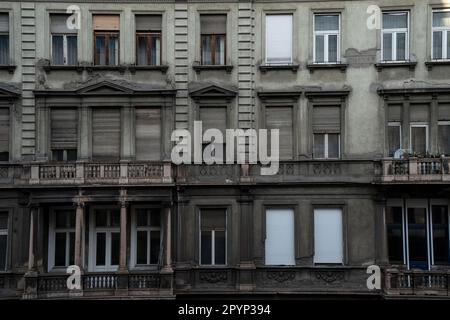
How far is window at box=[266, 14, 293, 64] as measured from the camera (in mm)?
19462

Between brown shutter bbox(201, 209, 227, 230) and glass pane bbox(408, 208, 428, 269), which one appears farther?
brown shutter bbox(201, 209, 227, 230)

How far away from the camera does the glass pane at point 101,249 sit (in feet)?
63.2

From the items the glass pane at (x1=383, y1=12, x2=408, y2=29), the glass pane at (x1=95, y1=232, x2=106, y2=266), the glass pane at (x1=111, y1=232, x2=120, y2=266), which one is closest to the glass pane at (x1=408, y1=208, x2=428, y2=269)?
the glass pane at (x1=383, y1=12, x2=408, y2=29)

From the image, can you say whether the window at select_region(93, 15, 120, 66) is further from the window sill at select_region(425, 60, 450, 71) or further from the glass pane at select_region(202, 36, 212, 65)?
the window sill at select_region(425, 60, 450, 71)

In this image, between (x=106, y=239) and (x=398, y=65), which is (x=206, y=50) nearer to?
(x=398, y=65)

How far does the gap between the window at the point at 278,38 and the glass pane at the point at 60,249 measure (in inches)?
399

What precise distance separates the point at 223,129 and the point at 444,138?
26.7ft

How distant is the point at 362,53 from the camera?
19.2 m

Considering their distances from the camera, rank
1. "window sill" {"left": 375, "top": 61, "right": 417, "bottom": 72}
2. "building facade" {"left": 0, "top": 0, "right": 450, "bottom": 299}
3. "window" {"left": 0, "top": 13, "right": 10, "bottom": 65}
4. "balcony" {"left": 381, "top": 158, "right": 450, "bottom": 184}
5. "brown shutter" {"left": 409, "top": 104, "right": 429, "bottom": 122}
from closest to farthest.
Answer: "balcony" {"left": 381, "top": 158, "right": 450, "bottom": 184} → "building facade" {"left": 0, "top": 0, "right": 450, "bottom": 299} → "window sill" {"left": 375, "top": 61, "right": 417, "bottom": 72} → "brown shutter" {"left": 409, "top": 104, "right": 429, "bottom": 122} → "window" {"left": 0, "top": 13, "right": 10, "bottom": 65}

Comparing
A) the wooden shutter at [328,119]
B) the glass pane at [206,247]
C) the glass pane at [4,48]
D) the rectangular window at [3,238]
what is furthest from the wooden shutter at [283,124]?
the rectangular window at [3,238]

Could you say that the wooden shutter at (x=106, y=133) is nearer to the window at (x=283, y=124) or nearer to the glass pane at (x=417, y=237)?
the window at (x=283, y=124)

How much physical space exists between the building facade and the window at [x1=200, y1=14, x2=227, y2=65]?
0.13 feet

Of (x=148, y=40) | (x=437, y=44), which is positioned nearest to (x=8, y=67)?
(x=148, y=40)

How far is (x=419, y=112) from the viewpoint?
19031 mm
